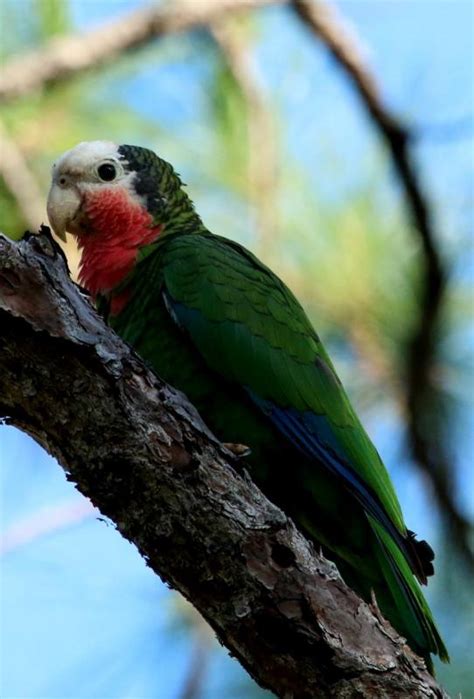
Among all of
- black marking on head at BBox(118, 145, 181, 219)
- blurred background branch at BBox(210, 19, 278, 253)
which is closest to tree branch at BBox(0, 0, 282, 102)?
blurred background branch at BBox(210, 19, 278, 253)

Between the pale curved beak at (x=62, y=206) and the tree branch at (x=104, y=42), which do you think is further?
the tree branch at (x=104, y=42)

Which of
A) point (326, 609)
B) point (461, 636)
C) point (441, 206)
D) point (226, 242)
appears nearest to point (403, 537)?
point (326, 609)

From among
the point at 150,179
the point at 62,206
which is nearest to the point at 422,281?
the point at 150,179

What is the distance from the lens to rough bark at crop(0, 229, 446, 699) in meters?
2.40

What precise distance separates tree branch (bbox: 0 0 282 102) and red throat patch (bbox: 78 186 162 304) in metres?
1.72

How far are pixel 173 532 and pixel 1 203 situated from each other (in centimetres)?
309

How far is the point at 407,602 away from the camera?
9.93 feet

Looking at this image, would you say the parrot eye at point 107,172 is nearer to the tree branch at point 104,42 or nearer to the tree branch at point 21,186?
the tree branch at point 21,186

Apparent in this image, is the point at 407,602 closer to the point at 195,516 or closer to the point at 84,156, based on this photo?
the point at 195,516

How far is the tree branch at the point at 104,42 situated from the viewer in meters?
5.23

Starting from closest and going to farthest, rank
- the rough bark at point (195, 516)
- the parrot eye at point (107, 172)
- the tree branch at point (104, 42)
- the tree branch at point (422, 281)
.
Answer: the rough bark at point (195, 516), the parrot eye at point (107, 172), the tree branch at point (422, 281), the tree branch at point (104, 42)

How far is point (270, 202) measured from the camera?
554 cm

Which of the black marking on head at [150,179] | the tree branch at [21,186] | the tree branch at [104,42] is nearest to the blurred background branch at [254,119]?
the tree branch at [104,42]

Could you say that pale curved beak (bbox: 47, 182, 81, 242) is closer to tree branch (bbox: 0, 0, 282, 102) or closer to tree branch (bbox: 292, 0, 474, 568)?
tree branch (bbox: 292, 0, 474, 568)
